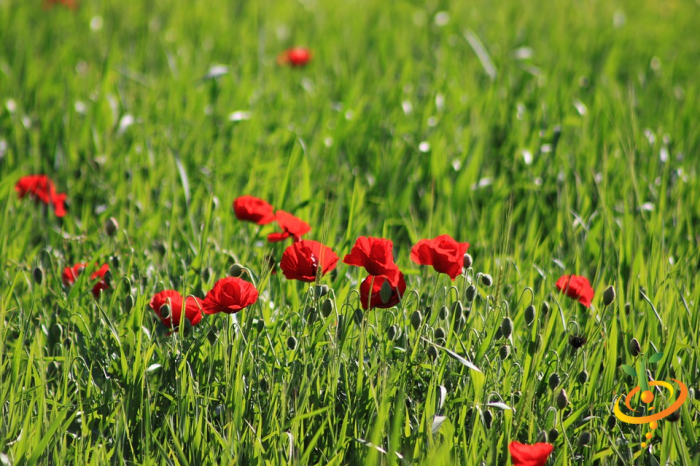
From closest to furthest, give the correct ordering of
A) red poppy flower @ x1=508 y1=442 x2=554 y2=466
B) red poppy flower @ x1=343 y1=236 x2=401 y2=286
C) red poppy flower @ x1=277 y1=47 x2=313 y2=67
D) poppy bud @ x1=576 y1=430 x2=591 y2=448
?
1. red poppy flower @ x1=508 y1=442 x2=554 y2=466
2. poppy bud @ x1=576 y1=430 x2=591 y2=448
3. red poppy flower @ x1=343 y1=236 x2=401 y2=286
4. red poppy flower @ x1=277 y1=47 x2=313 y2=67

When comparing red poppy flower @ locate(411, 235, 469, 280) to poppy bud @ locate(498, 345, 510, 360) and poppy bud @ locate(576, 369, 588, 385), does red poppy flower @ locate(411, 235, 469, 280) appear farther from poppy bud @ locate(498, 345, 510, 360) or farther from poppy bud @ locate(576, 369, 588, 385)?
poppy bud @ locate(576, 369, 588, 385)

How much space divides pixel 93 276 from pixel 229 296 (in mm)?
535

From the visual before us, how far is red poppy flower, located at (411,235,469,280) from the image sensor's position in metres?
1.31

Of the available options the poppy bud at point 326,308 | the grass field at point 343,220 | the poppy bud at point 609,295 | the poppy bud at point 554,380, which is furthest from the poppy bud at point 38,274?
the poppy bud at point 609,295

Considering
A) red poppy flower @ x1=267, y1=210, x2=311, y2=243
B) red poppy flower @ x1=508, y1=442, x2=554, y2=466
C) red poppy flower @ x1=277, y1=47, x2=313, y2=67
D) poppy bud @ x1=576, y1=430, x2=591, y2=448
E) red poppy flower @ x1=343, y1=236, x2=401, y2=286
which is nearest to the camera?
red poppy flower @ x1=508, y1=442, x2=554, y2=466

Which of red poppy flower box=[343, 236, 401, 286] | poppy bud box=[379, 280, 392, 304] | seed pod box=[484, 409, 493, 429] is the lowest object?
seed pod box=[484, 409, 493, 429]

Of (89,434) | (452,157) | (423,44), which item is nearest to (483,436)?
(89,434)

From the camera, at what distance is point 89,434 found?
1.25 m

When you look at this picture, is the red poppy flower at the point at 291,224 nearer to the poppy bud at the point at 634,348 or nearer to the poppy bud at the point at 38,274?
the poppy bud at the point at 38,274

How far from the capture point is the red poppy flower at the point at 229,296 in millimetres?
1260

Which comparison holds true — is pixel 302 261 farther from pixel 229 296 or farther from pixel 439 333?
pixel 439 333

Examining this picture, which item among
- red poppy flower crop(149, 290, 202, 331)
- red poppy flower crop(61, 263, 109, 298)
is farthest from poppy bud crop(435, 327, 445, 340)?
red poppy flower crop(61, 263, 109, 298)

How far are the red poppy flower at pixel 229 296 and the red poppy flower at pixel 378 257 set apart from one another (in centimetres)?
22

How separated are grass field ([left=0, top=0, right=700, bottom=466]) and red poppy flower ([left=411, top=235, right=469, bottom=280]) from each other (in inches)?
4.7
